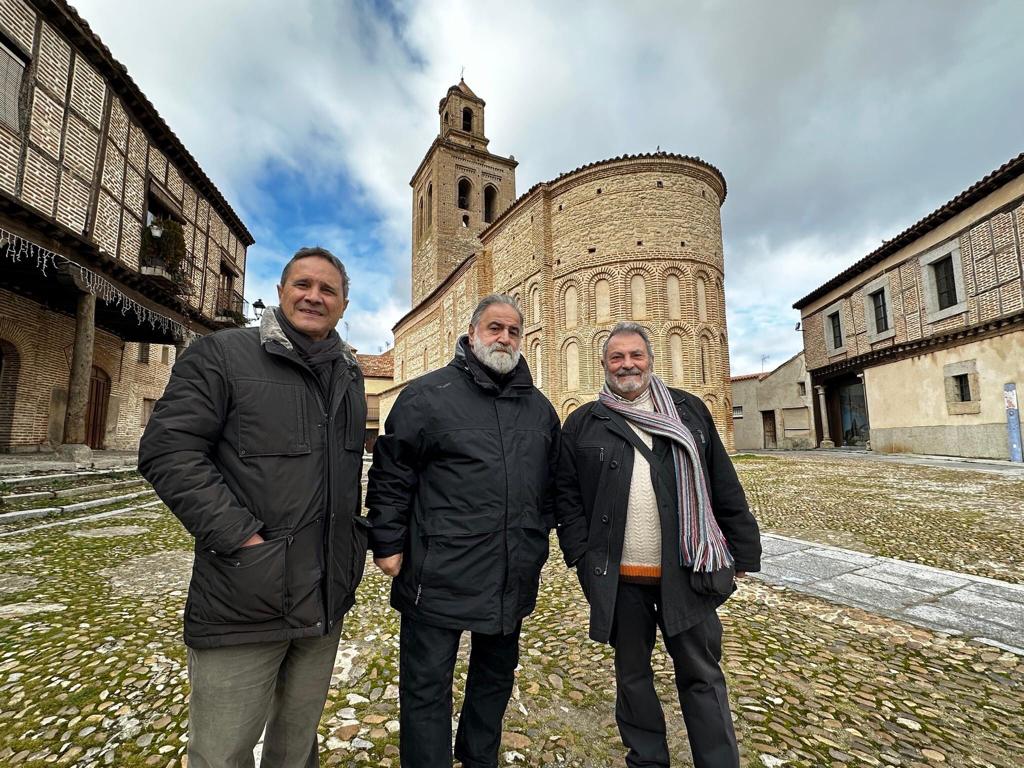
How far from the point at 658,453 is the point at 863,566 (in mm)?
3843

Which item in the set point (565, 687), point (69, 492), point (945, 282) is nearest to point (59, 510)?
point (69, 492)

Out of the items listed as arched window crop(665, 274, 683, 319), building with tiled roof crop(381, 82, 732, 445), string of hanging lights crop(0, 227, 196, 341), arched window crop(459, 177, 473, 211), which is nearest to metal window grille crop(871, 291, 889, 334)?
building with tiled roof crop(381, 82, 732, 445)

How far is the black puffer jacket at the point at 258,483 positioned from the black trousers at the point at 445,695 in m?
0.37

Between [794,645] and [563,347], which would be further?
[563,347]

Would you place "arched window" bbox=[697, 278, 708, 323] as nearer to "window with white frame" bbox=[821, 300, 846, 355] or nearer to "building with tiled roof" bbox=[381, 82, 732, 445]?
"building with tiled roof" bbox=[381, 82, 732, 445]

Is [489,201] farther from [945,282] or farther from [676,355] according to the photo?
[945,282]

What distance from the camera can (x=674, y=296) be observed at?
19719 mm

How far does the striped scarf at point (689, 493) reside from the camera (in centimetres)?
183

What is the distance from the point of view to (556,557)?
16.6ft

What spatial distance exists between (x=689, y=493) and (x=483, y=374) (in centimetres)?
101

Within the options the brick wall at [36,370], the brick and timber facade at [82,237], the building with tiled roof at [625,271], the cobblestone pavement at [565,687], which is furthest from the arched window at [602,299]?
the brick wall at [36,370]

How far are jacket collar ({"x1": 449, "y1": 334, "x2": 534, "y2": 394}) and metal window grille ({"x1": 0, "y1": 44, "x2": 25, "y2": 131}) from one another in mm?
12841


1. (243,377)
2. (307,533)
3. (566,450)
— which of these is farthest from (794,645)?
(243,377)

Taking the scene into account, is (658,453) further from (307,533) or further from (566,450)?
(307,533)
